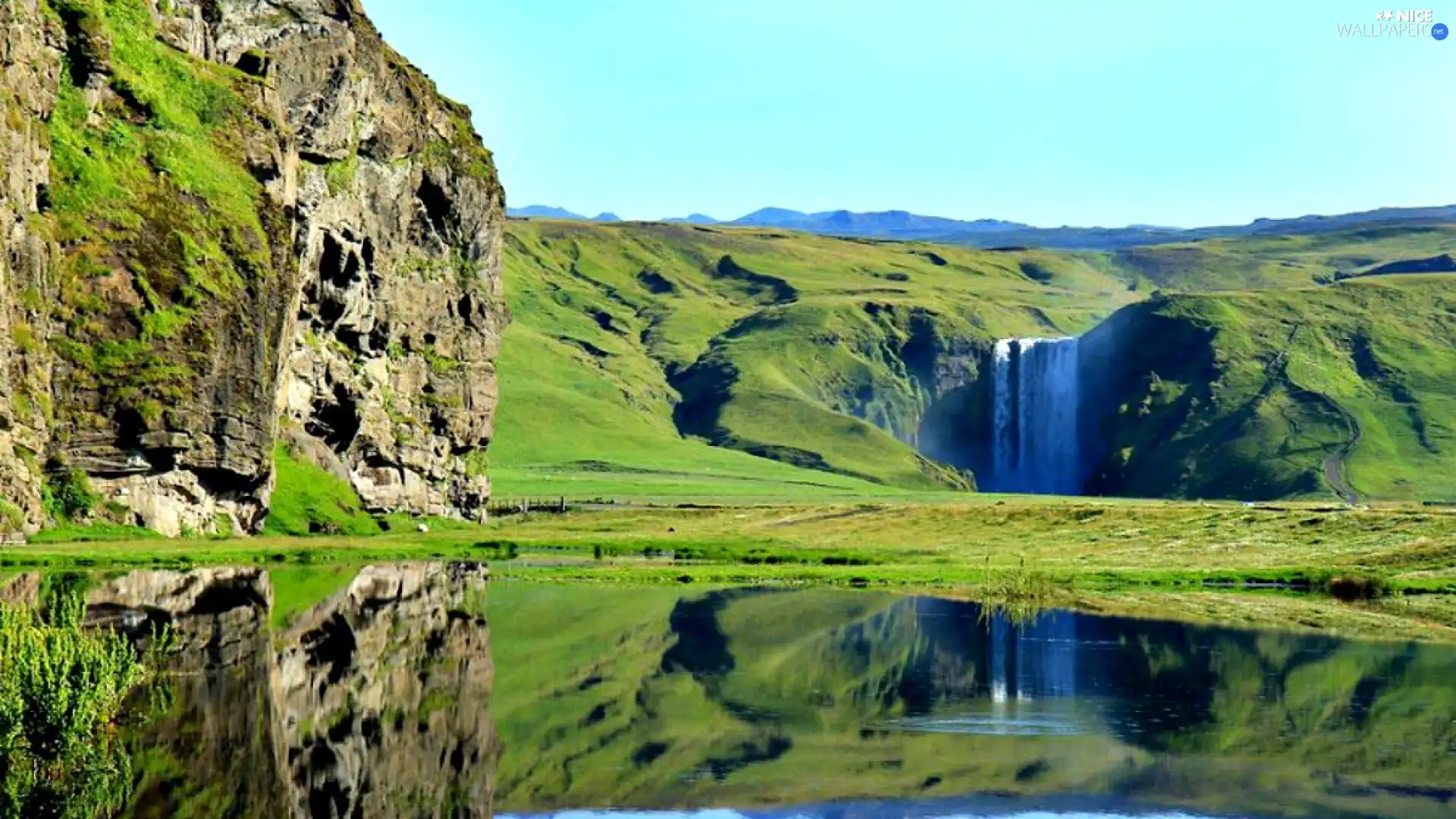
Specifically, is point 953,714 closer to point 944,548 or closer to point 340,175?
point 944,548

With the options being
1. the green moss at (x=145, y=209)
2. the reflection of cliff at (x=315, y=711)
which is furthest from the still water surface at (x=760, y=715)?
the green moss at (x=145, y=209)

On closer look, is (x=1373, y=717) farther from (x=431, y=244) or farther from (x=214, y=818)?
(x=431, y=244)

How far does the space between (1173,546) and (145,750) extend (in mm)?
85469

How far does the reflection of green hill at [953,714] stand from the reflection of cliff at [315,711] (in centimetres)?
131

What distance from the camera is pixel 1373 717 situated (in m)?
48.9

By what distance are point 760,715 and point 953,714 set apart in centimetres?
502

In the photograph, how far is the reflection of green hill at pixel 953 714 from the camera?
130ft

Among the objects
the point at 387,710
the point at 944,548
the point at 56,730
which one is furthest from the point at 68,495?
the point at 56,730

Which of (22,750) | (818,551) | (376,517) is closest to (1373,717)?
(22,750)

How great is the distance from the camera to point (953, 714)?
49.3 m

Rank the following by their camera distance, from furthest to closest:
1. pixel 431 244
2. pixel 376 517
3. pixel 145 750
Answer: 1. pixel 431 244
2. pixel 376 517
3. pixel 145 750

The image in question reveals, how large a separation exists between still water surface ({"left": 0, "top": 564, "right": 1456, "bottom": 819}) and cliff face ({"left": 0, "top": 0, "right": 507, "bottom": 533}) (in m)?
32.4

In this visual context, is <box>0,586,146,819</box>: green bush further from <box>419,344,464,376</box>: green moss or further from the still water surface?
<box>419,344,464,376</box>: green moss

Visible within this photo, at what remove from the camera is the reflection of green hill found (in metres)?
39.6
